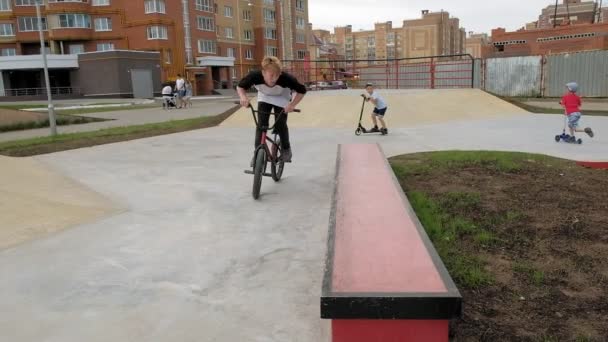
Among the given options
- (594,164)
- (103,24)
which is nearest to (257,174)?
(594,164)

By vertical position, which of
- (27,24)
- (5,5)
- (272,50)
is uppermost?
(5,5)

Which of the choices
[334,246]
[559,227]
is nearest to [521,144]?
[559,227]

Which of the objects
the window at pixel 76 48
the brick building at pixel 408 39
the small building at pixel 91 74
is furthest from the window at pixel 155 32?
the brick building at pixel 408 39

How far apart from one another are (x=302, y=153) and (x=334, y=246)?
674 cm

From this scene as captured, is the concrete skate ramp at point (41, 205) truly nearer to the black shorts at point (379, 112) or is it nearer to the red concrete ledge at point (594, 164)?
the red concrete ledge at point (594, 164)

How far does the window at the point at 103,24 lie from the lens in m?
56.4

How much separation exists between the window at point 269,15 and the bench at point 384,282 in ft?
253

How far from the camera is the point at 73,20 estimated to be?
180ft

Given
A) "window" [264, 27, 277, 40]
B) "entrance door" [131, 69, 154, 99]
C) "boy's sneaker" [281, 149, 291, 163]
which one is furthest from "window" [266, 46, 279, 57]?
"boy's sneaker" [281, 149, 291, 163]

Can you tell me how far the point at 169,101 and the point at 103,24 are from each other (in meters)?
36.4

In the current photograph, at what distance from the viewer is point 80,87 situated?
51.5m

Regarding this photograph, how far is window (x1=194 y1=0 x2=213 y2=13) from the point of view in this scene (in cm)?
6166

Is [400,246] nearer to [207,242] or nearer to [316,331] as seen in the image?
[316,331]

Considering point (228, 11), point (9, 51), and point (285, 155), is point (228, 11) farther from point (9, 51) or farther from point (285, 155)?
point (285, 155)
